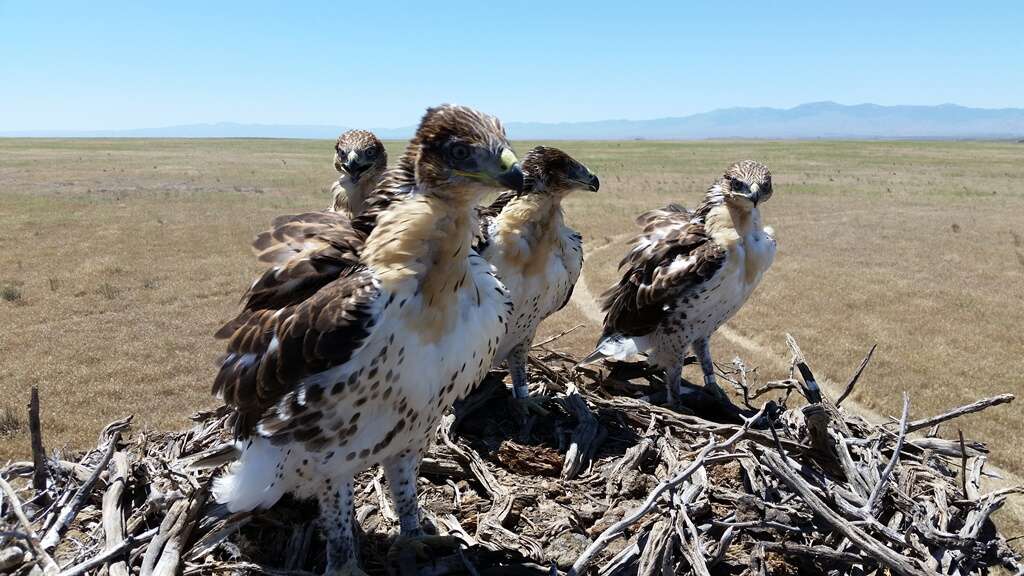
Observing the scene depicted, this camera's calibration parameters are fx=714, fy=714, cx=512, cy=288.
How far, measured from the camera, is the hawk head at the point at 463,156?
3.30m

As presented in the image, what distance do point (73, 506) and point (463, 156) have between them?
130 inches

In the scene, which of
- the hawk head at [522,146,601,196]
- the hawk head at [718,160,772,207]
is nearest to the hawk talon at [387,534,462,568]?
the hawk head at [522,146,601,196]

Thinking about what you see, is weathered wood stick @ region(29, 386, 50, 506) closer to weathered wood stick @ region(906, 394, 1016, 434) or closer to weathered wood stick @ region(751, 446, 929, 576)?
weathered wood stick @ region(751, 446, 929, 576)

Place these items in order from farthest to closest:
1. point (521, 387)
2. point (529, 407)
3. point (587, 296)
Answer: point (587, 296)
point (521, 387)
point (529, 407)

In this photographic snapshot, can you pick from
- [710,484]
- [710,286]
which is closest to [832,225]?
[710,286]

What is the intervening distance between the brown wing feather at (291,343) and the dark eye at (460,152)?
2.30 feet

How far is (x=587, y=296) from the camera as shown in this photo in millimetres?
17328

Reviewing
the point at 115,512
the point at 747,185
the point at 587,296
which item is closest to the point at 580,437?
the point at 747,185

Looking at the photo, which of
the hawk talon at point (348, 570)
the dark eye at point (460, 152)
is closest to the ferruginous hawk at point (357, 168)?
the dark eye at point (460, 152)

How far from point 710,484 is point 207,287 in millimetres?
15140

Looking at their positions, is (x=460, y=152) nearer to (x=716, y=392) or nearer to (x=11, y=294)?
(x=716, y=392)

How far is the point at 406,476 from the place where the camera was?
168 inches

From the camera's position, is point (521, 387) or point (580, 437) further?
point (521, 387)

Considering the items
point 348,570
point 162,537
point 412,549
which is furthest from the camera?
point 412,549
